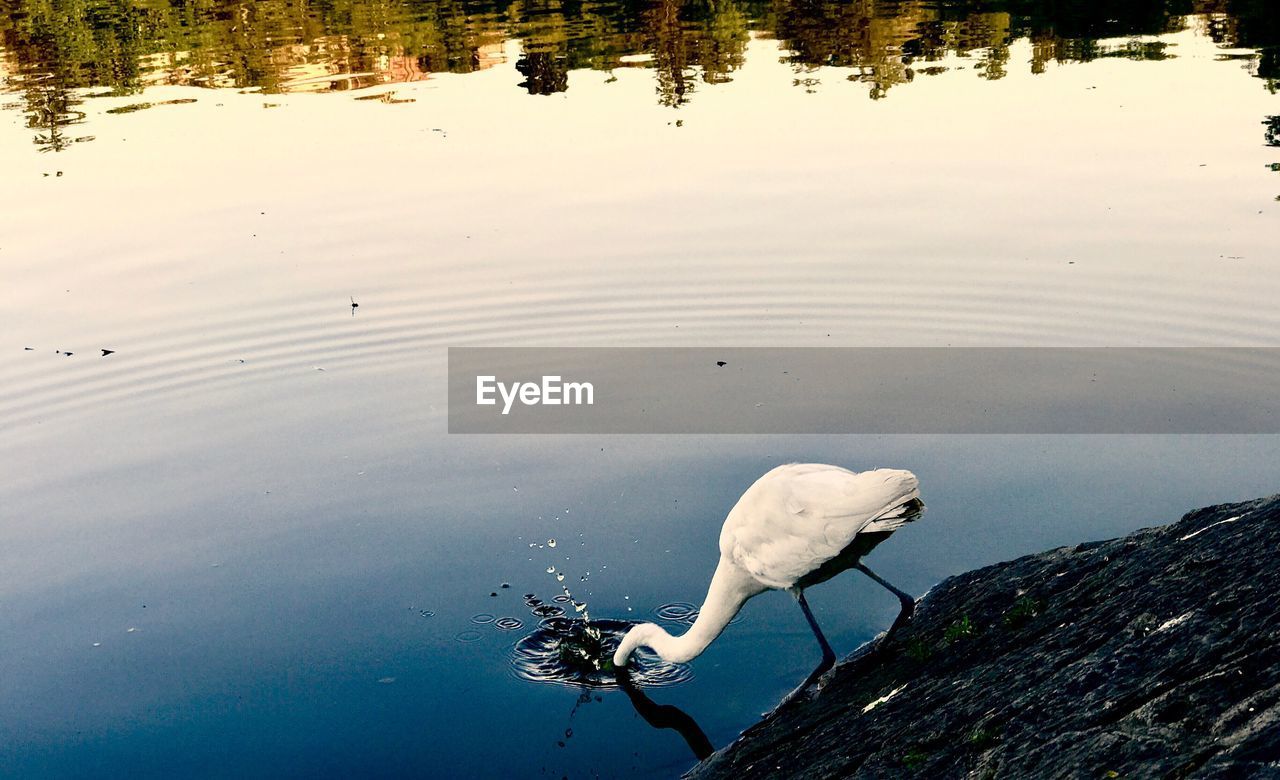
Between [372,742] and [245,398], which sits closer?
[372,742]

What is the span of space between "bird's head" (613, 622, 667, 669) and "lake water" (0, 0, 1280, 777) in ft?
1.44

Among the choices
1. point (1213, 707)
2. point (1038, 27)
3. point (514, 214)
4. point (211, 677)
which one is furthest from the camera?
point (1038, 27)

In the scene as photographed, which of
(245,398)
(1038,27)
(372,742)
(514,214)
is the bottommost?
(372,742)

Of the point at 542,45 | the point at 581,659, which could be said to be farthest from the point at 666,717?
the point at 542,45

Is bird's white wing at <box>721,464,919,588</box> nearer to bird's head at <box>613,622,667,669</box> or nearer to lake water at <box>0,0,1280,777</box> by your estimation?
bird's head at <box>613,622,667,669</box>

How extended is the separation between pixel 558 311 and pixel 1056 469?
760cm

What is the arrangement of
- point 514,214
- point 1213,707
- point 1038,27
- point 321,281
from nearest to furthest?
1. point 1213,707
2. point 321,281
3. point 514,214
4. point 1038,27

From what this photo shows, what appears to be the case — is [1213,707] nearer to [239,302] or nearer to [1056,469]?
[1056,469]

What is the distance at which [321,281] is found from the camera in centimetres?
2005

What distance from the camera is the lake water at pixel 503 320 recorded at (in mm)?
10742

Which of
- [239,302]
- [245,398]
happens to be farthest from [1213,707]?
[239,302]

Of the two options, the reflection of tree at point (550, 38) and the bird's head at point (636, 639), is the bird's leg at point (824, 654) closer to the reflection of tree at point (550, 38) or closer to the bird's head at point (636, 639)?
the bird's head at point (636, 639)

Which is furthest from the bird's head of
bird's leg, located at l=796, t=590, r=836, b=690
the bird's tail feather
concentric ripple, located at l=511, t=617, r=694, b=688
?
the bird's tail feather

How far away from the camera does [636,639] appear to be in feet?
32.6
